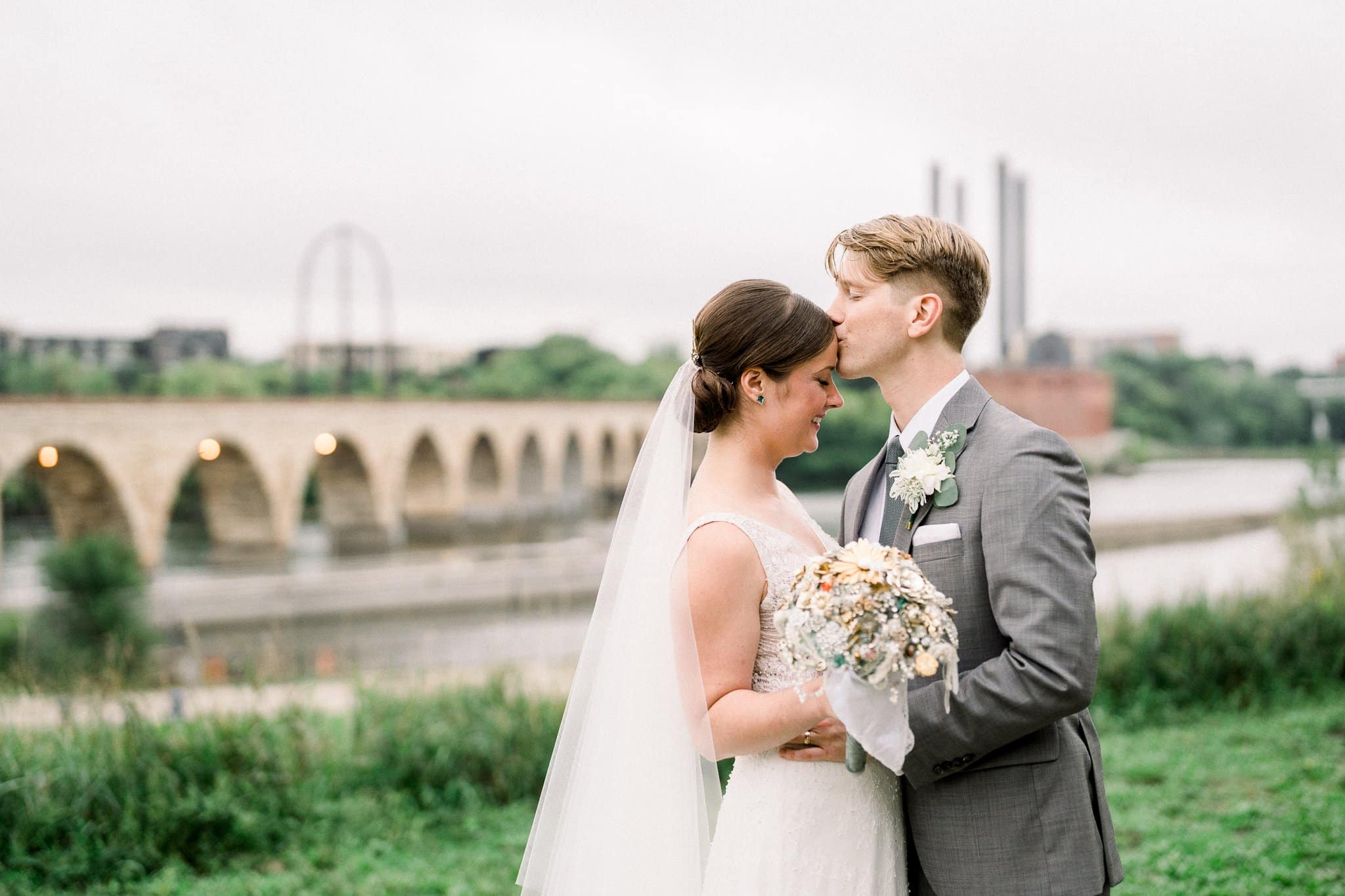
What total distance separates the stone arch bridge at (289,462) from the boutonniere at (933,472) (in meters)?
14.6

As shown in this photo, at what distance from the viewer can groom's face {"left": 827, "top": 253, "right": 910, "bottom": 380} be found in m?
2.28

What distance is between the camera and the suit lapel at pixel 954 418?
2166 millimetres

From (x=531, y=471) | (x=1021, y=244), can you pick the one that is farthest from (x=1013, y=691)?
(x=1021, y=244)

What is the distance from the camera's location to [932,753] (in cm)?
199

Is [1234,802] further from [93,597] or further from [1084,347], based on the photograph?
[1084,347]

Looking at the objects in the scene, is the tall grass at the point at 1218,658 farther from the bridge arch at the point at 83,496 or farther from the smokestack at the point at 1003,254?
the smokestack at the point at 1003,254

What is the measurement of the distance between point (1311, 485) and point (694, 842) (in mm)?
12496

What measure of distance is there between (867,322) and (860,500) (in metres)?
0.49

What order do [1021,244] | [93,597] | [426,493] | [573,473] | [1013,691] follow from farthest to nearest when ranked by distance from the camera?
1. [573,473]
2. [1021,244]
3. [426,493]
4. [93,597]
5. [1013,691]

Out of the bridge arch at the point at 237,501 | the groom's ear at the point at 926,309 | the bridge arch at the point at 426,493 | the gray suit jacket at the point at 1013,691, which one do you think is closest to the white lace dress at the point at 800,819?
the gray suit jacket at the point at 1013,691

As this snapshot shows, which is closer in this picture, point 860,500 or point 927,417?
point 927,417

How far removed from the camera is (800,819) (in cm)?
228

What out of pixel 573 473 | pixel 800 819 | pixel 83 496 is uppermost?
pixel 800 819

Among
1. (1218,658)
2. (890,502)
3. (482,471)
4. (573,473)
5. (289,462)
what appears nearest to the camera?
(890,502)
